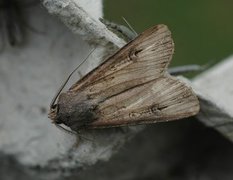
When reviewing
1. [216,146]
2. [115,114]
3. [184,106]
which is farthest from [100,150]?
[216,146]

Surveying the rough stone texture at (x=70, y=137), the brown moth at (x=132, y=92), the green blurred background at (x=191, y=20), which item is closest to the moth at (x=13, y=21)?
the rough stone texture at (x=70, y=137)

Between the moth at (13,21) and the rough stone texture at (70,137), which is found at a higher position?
the moth at (13,21)

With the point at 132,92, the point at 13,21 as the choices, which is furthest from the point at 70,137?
the point at 13,21

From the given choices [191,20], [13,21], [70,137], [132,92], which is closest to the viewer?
[132,92]

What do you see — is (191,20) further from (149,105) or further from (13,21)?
(149,105)

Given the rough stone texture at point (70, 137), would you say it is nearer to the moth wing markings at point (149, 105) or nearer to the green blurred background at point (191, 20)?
the moth wing markings at point (149, 105)

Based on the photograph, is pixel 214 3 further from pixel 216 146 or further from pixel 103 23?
pixel 103 23
